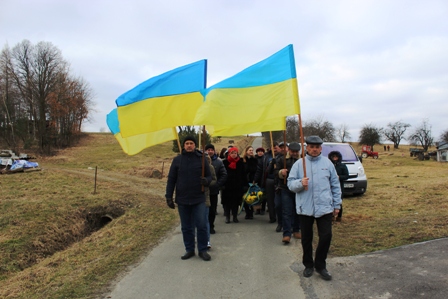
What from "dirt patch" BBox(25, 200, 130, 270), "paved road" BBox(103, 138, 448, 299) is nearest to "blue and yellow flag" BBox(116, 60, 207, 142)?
"paved road" BBox(103, 138, 448, 299)

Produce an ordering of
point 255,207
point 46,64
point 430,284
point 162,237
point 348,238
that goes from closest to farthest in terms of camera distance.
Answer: point 430,284
point 348,238
point 162,237
point 255,207
point 46,64

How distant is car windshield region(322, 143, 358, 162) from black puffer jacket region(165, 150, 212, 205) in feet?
24.6

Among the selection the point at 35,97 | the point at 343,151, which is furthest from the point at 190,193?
the point at 35,97

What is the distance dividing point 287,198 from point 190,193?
6.24ft

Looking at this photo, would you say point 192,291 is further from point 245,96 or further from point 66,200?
point 66,200

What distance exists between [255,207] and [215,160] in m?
2.02

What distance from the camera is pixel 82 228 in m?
9.97

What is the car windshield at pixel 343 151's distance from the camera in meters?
11.8

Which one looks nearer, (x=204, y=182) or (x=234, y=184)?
(x=204, y=182)

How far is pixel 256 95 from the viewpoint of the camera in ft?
17.8

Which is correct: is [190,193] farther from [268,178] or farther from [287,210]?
[268,178]

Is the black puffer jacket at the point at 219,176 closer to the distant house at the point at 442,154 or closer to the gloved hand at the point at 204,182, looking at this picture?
the gloved hand at the point at 204,182

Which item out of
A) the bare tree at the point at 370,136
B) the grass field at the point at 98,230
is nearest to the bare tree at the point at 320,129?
the bare tree at the point at 370,136

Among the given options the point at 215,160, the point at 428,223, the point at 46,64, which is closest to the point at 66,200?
the point at 215,160
